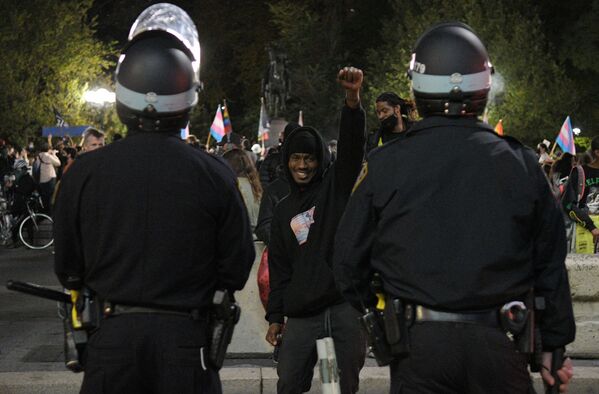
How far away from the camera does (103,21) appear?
195 ft

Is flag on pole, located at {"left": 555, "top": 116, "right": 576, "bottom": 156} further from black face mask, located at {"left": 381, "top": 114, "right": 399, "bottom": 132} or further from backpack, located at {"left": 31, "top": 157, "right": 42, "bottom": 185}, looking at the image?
black face mask, located at {"left": 381, "top": 114, "right": 399, "bottom": 132}

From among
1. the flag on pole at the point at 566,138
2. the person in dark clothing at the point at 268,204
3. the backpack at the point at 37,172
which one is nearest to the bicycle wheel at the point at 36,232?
the backpack at the point at 37,172

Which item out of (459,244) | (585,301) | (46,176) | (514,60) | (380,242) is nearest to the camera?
(459,244)

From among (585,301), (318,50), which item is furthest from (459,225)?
(318,50)

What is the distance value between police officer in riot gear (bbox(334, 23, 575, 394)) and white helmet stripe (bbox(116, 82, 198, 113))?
71 centimetres

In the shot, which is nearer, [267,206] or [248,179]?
[267,206]

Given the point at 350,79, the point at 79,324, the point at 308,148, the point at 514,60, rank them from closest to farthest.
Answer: the point at 79,324, the point at 350,79, the point at 308,148, the point at 514,60

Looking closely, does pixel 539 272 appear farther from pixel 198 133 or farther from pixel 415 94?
pixel 198 133

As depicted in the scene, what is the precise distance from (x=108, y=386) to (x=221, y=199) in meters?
0.76

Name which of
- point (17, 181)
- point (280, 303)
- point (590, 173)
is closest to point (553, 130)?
point (17, 181)

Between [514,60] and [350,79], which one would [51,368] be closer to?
[350,79]

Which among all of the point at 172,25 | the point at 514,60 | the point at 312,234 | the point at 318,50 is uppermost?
the point at 318,50

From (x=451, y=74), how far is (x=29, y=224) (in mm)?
16850

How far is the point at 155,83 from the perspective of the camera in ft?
14.0
